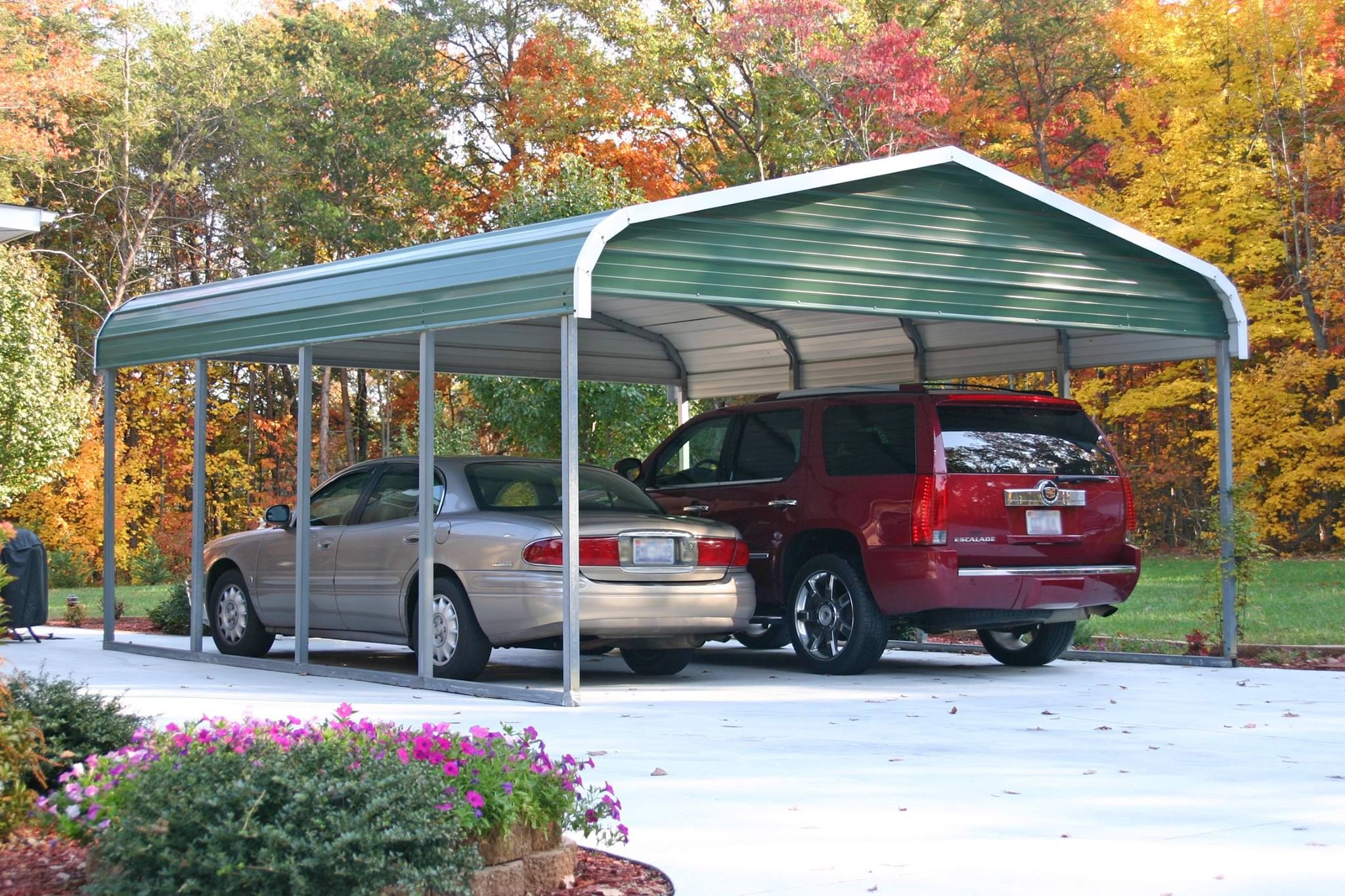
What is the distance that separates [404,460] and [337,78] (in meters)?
25.4

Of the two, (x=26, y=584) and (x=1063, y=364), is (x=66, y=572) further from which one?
(x=1063, y=364)

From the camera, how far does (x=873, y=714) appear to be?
9531 millimetres

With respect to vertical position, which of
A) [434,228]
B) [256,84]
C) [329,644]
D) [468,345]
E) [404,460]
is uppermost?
[256,84]

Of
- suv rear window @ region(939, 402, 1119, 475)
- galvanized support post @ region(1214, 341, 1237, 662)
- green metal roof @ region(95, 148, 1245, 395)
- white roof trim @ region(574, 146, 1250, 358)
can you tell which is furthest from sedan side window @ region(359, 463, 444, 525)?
galvanized support post @ region(1214, 341, 1237, 662)

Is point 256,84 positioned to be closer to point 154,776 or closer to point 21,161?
point 21,161

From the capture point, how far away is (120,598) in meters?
24.0

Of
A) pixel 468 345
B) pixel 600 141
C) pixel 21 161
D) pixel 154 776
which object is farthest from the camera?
pixel 600 141

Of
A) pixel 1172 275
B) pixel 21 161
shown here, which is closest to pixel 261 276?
pixel 1172 275

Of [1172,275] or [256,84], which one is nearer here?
[1172,275]

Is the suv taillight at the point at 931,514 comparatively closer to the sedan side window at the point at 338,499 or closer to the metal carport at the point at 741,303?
the metal carport at the point at 741,303

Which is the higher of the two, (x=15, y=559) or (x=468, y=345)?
(x=468, y=345)

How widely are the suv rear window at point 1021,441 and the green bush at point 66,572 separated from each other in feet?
81.4

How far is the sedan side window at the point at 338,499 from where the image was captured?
1253 centimetres

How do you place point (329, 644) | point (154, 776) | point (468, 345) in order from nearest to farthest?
point (154, 776), point (468, 345), point (329, 644)
